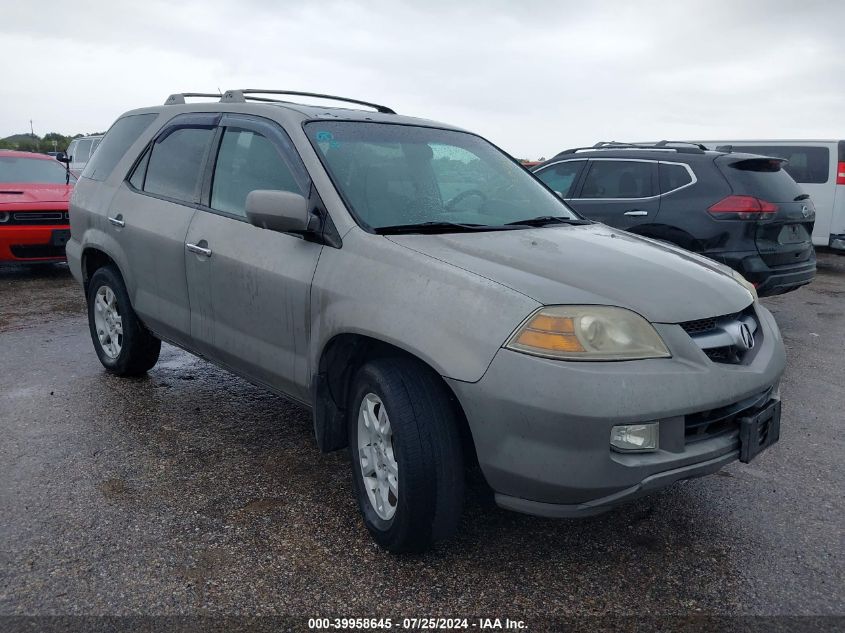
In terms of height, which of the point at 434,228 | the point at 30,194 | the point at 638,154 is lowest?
the point at 434,228

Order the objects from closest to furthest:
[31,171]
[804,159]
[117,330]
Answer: [117,330], [31,171], [804,159]

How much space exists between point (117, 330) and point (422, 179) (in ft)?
8.25

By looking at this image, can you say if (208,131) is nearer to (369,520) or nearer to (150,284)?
(150,284)

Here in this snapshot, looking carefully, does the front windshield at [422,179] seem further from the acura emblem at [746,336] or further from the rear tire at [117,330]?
the rear tire at [117,330]

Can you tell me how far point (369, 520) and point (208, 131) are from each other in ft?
7.65

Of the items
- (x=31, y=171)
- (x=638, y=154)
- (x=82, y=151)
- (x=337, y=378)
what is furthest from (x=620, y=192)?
(x=82, y=151)

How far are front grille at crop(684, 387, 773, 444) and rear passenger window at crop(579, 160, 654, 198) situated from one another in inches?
175

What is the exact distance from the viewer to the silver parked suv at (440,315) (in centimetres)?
245

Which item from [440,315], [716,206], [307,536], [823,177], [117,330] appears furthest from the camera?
[823,177]

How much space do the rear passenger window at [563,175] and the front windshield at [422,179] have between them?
11.7 feet

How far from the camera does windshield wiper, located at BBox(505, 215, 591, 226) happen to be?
3.53 meters

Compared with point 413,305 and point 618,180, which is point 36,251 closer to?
point 618,180

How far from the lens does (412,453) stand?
8.52 ft

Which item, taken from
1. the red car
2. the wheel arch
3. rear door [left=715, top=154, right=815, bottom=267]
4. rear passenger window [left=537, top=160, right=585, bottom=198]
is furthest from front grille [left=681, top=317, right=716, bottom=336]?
the red car
